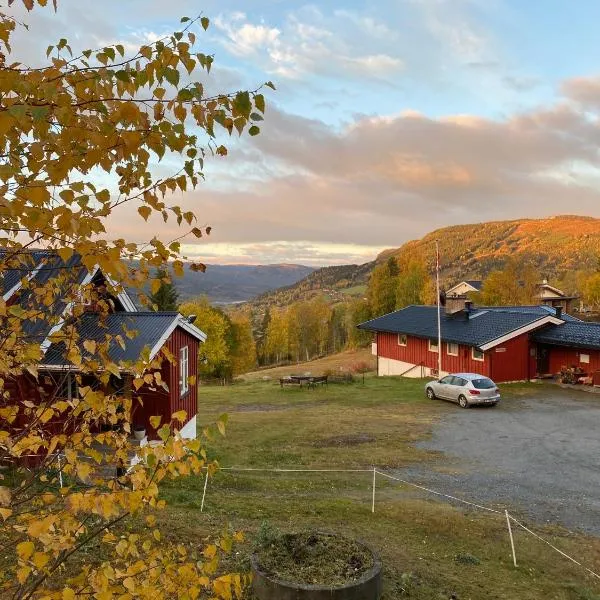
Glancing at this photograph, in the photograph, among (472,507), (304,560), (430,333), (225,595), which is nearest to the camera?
(225,595)

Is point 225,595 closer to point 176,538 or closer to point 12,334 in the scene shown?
point 12,334

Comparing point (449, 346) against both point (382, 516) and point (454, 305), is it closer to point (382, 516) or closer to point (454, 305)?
point (454, 305)

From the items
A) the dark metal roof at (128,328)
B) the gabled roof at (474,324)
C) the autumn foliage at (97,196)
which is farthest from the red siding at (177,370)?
the gabled roof at (474,324)

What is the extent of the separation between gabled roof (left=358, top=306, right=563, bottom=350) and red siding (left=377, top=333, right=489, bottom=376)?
845mm

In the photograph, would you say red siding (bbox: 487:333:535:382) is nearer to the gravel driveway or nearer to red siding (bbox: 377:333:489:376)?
red siding (bbox: 377:333:489:376)

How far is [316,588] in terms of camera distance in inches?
290

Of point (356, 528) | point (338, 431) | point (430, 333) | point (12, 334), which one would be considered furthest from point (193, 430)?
point (430, 333)

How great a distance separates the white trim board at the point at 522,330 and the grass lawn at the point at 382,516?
37.4ft

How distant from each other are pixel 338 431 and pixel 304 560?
14.5 m

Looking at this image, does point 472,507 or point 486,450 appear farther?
point 486,450

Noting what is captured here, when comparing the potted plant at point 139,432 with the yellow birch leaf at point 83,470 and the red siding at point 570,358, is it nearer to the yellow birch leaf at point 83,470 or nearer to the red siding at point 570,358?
the yellow birch leaf at point 83,470

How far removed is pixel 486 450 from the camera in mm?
19578

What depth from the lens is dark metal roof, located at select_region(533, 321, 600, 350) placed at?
31766 millimetres

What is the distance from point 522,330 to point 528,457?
17.4 m
